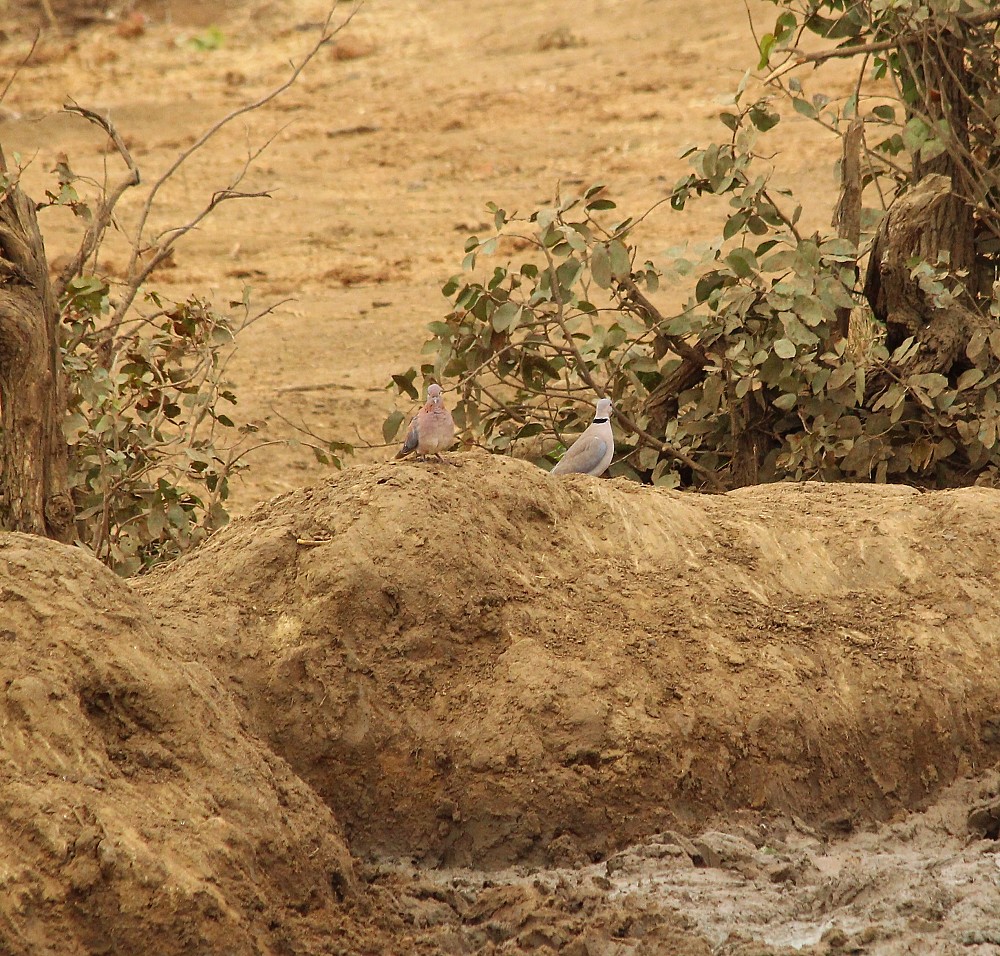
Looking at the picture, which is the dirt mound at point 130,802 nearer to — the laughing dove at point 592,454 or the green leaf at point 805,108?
the laughing dove at point 592,454

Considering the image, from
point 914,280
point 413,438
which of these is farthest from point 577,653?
point 914,280

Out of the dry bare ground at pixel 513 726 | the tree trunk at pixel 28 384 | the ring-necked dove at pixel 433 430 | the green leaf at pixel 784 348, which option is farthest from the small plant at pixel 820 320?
the tree trunk at pixel 28 384

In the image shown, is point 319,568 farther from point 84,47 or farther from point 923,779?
point 84,47

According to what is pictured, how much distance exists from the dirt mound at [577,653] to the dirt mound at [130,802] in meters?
0.23

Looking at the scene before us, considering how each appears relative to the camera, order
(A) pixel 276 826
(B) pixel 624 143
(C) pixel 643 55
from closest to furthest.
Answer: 1. (A) pixel 276 826
2. (B) pixel 624 143
3. (C) pixel 643 55

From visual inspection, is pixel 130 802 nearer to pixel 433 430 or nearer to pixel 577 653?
pixel 577 653

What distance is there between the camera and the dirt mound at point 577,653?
10.6 feet

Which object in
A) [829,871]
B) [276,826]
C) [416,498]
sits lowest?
[829,871]

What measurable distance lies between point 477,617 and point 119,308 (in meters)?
2.43

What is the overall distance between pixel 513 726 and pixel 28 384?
177 centimetres

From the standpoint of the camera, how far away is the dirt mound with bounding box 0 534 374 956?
251 cm

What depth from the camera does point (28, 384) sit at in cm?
407

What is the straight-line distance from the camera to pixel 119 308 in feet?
17.2

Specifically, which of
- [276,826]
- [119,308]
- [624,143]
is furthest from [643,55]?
[276,826]
